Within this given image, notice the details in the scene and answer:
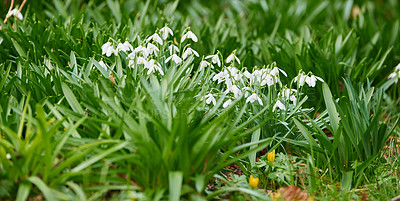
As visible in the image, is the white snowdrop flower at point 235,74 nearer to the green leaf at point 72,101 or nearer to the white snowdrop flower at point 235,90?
the white snowdrop flower at point 235,90

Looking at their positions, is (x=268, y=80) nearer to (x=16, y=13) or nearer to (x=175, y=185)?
(x=175, y=185)

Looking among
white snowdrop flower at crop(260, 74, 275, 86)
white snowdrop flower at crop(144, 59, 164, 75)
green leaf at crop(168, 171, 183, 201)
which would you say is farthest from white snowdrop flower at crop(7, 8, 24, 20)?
green leaf at crop(168, 171, 183, 201)

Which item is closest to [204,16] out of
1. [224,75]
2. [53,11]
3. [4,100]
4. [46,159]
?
[53,11]

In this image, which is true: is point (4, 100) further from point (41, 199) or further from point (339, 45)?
point (339, 45)

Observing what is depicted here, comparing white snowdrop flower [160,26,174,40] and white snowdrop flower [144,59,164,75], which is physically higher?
white snowdrop flower [160,26,174,40]

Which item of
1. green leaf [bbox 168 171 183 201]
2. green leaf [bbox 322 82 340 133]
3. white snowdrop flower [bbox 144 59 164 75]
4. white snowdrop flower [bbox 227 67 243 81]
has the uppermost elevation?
white snowdrop flower [bbox 144 59 164 75]

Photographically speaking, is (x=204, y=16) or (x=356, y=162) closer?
(x=356, y=162)

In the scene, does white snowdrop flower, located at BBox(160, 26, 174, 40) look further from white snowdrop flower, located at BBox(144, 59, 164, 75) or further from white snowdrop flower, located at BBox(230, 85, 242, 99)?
white snowdrop flower, located at BBox(230, 85, 242, 99)

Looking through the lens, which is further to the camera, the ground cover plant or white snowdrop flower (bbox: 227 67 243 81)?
white snowdrop flower (bbox: 227 67 243 81)

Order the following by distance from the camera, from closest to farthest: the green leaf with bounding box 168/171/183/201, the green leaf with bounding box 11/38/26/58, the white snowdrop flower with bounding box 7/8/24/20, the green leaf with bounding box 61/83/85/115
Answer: the green leaf with bounding box 168/171/183/201
the green leaf with bounding box 61/83/85/115
the green leaf with bounding box 11/38/26/58
the white snowdrop flower with bounding box 7/8/24/20
